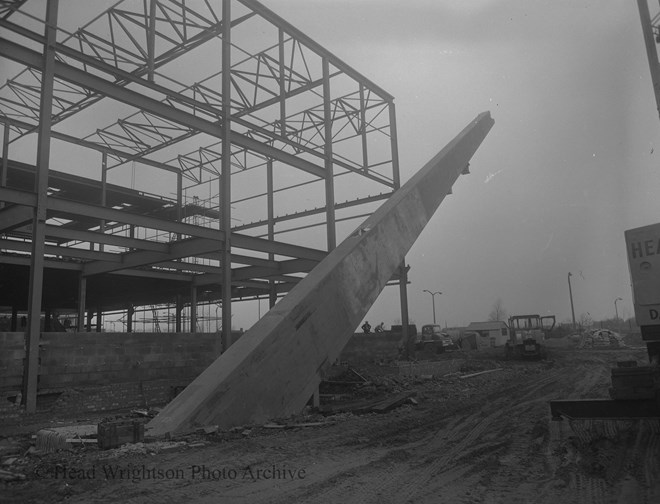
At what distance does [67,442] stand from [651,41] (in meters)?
11.2

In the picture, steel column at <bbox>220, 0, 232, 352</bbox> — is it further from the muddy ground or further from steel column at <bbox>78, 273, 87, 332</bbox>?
steel column at <bbox>78, 273, 87, 332</bbox>

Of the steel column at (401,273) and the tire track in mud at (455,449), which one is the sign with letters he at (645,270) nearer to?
the tire track in mud at (455,449)

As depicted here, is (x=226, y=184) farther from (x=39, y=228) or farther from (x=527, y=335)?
(x=527, y=335)

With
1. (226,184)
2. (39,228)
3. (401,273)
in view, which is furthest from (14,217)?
(401,273)

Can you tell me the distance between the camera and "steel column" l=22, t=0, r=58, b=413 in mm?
10273

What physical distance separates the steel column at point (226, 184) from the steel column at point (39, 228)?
4.60 m

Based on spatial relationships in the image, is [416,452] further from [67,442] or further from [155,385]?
[155,385]

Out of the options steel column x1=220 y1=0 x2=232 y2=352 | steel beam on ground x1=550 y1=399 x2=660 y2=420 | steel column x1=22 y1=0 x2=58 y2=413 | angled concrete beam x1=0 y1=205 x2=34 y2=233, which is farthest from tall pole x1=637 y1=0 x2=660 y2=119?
angled concrete beam x1=0 y1=205 x2=34 y2=233

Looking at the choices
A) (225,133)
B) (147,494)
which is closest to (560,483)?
(147,494)

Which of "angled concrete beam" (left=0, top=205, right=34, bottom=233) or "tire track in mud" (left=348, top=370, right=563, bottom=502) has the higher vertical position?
"angled concrete beam" (left=0, top=205, right=34, bottom=233)

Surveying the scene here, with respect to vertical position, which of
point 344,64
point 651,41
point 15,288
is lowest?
point 15,288

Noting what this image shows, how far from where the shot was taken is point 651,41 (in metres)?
8.99

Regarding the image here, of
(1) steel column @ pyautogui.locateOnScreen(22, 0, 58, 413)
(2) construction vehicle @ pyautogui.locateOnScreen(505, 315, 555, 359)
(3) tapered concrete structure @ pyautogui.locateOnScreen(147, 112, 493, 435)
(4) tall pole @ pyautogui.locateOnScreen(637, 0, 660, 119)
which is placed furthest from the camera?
(2) construction vehicle @ pyautogui.locateOnScreen(505, 315, 555, 359)

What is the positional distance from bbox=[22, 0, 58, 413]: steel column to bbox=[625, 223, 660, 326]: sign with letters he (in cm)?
1045
